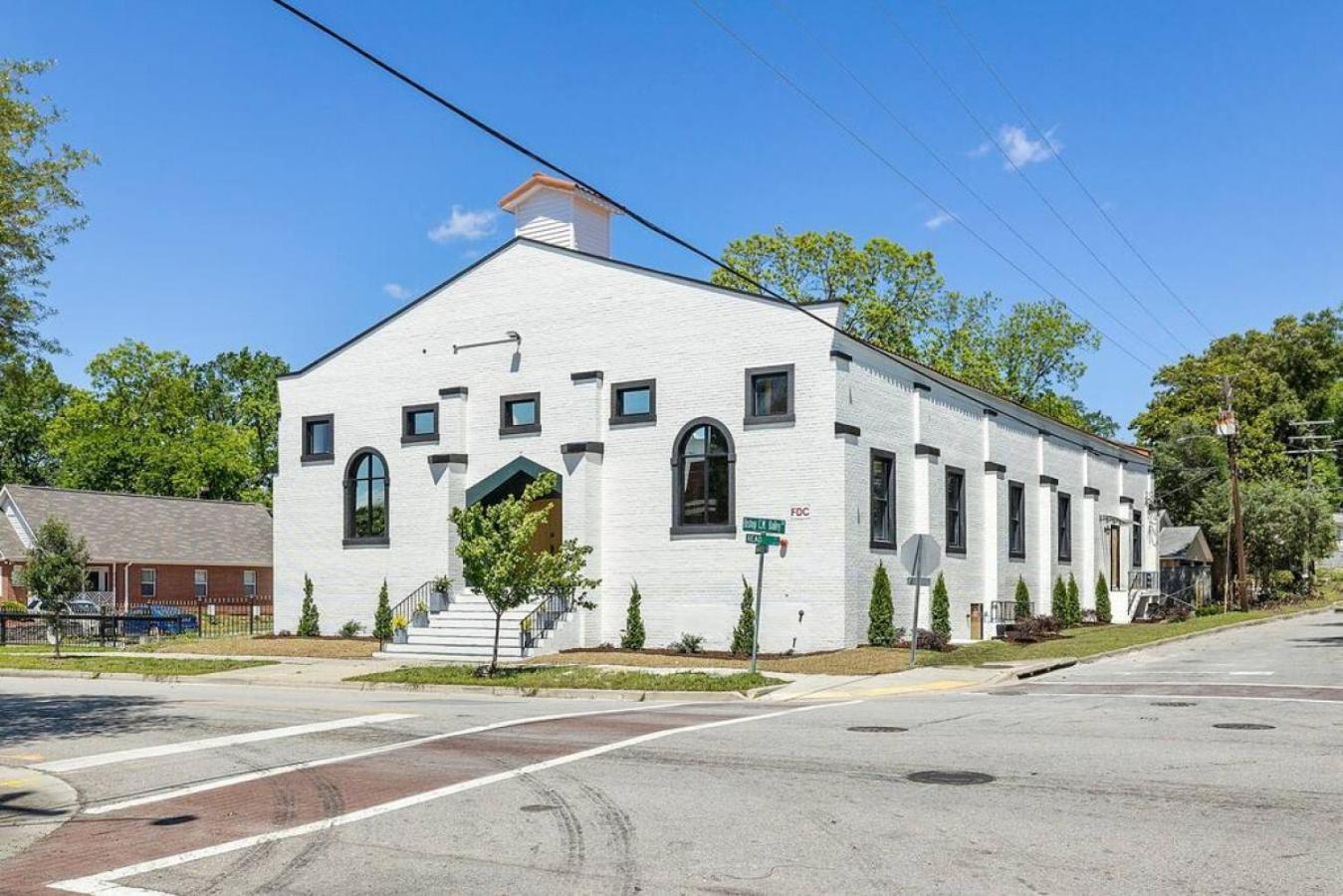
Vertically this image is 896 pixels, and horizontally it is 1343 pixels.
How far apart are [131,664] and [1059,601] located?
86.3ft

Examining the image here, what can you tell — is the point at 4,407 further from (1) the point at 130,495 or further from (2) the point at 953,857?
(2) the point at 953,857

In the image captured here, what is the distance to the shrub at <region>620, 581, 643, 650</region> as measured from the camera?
94.7ft

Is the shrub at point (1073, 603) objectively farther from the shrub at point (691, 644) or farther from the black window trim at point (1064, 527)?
the shrub at point (691, 644)

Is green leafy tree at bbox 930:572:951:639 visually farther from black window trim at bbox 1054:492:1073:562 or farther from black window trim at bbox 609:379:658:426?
black window trim at bbox 1054:492:1073:562

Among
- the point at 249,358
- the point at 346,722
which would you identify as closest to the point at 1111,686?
the point at 346,722

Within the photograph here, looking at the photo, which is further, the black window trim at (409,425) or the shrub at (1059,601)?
the shrub at (1059,601)

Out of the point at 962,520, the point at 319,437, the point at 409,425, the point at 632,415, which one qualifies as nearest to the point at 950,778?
the point at 632,415

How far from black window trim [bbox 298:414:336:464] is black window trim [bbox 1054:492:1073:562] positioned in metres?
22.5

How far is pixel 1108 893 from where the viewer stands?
6.94 m

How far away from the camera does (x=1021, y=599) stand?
35656mm

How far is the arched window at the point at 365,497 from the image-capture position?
33.6 m

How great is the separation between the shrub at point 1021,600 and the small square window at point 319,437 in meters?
19.8

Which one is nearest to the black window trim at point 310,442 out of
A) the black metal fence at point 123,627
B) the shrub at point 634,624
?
the black metal fence at point 123,627

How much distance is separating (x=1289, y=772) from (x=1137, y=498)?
1591 inches
